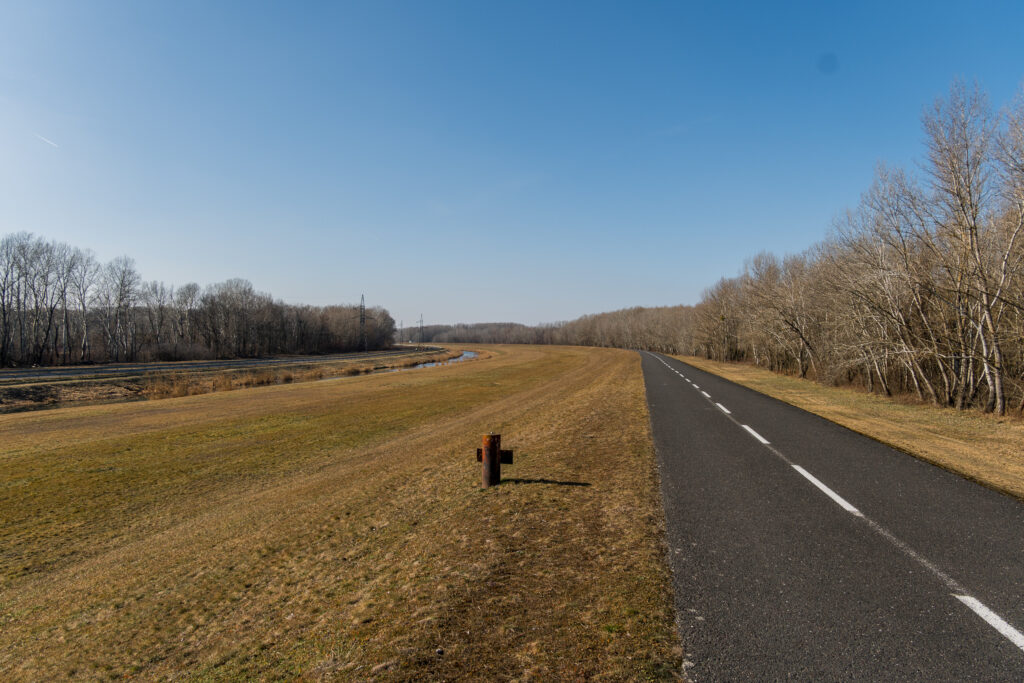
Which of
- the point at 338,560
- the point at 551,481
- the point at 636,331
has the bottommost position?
the point at 338,560

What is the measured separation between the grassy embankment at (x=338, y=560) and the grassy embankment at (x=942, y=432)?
5465mm

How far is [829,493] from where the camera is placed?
7.21 metres

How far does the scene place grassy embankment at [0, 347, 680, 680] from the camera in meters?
3.87

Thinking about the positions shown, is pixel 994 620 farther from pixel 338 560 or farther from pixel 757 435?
pixel 757 435

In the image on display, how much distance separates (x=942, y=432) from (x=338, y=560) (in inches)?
591

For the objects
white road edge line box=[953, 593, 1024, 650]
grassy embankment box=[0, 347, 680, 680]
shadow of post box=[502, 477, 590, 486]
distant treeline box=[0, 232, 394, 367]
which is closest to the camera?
white road edge line box=[953, 593, 1024, 650]

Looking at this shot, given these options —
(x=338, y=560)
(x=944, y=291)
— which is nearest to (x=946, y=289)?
(x=944, y=291)

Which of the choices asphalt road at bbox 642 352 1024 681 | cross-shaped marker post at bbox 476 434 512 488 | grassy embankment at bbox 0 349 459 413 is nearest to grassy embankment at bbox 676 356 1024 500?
asphalt road at bbox 642 352 1024 681

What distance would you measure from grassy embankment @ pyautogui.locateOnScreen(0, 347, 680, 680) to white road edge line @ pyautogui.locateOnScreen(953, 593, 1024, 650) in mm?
2353

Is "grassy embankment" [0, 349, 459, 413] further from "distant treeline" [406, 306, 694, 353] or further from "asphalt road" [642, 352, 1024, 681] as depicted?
"distant treeline" [406, 306, 694, 353]

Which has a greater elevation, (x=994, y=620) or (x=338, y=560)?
(x=994, y=620)

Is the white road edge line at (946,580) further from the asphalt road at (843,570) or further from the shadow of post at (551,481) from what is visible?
the shadow of post at (551,481)

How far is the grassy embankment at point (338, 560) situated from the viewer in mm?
3873

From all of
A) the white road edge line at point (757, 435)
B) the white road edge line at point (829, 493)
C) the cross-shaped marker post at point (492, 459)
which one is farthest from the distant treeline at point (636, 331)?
the cross-shaped marker post at point (492, 459)
